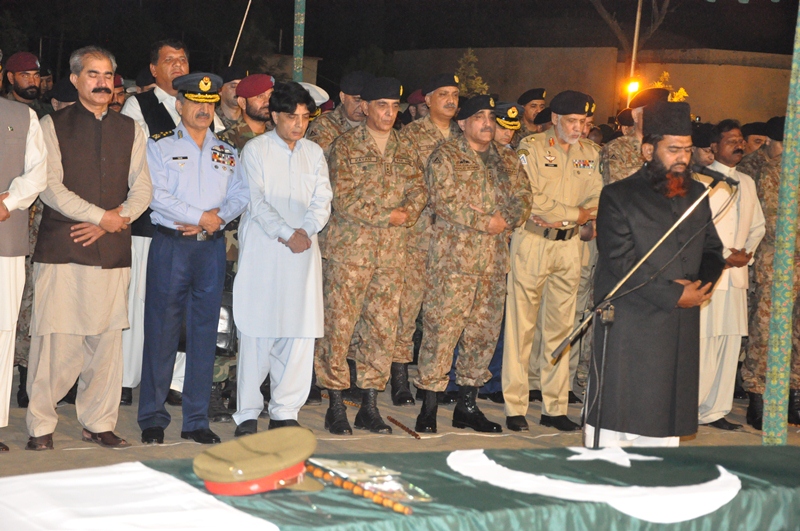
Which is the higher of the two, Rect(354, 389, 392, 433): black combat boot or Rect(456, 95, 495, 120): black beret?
Rect(456, 95, 495, 120): black beret

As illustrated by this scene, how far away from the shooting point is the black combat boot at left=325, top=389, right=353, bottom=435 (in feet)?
19.4

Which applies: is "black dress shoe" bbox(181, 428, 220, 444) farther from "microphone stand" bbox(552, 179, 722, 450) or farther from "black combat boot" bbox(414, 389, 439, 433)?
"microphone stand" bbox(552, 179, 722, 450)

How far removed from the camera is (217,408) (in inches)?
→ 242

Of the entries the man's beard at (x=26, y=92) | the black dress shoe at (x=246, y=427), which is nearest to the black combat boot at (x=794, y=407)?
the black dress shoe at (x=246, y=427)

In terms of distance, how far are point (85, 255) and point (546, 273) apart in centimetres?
293

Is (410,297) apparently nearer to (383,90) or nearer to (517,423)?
(517,423)

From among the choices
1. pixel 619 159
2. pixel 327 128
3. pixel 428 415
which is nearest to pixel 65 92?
pixel 327 128

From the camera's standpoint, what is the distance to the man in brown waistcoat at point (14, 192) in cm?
495

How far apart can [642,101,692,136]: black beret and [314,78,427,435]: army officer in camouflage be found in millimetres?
1952

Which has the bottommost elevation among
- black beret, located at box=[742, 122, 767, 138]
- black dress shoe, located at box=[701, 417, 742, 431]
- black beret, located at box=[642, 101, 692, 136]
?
black dress shoe, located at box=[701, 417, 742, 431]

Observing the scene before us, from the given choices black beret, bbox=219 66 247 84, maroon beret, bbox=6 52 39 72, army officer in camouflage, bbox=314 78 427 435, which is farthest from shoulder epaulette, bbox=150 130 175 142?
maroon beret, bbox=6 52 39 72

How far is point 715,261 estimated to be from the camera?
4.72 meters

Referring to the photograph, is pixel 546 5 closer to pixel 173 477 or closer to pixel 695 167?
pixel 695 167

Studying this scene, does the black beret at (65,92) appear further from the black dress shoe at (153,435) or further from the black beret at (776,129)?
the black beret at (776,129)
